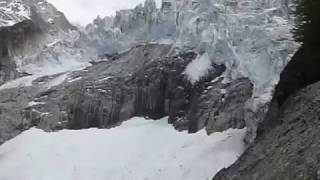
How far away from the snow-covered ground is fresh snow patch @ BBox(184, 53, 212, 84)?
3.94 meters

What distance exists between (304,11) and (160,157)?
23625 millimetres

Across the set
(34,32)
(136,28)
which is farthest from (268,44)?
(34,32)

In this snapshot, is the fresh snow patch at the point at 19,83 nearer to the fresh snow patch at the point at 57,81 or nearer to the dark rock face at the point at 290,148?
the fresh snow patch at the point at 57,81

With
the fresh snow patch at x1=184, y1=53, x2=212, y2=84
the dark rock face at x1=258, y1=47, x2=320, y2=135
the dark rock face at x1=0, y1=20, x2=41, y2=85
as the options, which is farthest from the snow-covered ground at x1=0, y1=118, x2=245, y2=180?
the dark rock face at x1=258, y1=47, x2=320, y2=135

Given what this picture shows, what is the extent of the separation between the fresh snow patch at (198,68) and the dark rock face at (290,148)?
31816 mm

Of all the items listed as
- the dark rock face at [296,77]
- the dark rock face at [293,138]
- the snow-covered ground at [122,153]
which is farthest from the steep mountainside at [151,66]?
the dark rock face at [293,138]

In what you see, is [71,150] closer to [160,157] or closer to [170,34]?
[160,157]

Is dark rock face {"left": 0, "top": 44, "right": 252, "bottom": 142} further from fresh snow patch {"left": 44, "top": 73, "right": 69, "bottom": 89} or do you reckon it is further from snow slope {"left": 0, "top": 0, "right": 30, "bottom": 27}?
snow slope {"left": 0, "top": 0, "right": 30, "bottom": 27}

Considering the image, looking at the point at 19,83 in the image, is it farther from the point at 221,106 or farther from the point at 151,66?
the point at 221,106

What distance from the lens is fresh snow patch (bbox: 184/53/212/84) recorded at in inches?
1822

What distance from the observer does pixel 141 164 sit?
38.1 m

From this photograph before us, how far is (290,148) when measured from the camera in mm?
11609

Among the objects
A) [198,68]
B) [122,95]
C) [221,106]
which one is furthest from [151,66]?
[221,106]

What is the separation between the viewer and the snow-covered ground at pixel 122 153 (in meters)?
35.3
